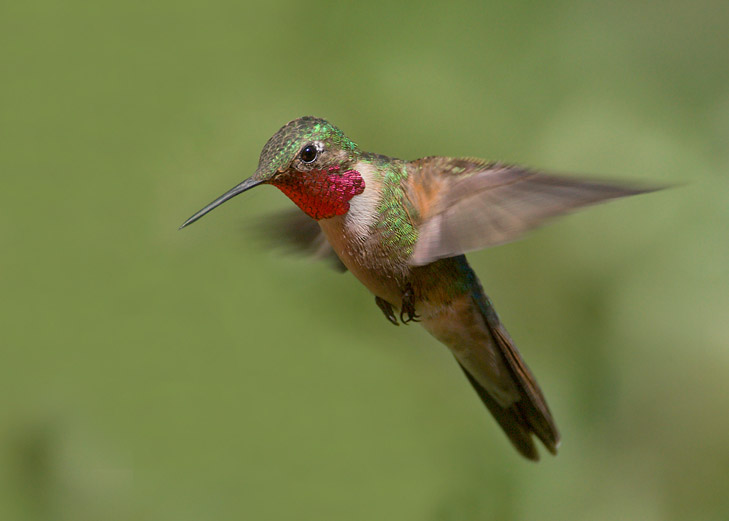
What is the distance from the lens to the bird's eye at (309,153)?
1.44m

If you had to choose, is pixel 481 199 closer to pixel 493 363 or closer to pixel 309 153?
pixel 309 153

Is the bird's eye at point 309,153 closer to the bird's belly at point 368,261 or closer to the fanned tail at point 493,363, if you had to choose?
the bird's belly at point 368,261

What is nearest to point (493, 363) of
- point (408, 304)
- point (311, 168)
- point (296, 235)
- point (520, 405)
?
point (520, 405)

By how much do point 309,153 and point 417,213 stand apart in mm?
266

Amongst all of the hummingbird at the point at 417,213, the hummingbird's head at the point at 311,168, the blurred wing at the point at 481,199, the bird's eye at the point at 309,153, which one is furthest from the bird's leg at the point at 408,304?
the bird's eye at the point at 309,153

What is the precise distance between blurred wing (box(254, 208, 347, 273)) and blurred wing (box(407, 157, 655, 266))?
1.21 ft

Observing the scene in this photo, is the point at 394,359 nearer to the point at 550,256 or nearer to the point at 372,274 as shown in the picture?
the point at 550,256

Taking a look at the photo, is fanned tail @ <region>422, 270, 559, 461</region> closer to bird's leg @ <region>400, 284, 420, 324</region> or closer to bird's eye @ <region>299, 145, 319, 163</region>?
bird's leg @ <region>400, 284, 420, 324</region>

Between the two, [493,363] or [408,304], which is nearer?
[408,304]

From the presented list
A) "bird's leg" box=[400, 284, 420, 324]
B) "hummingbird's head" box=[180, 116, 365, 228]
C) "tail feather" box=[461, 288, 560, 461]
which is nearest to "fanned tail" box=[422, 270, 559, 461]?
"tail feather" box=[461, 288, 560, 461]

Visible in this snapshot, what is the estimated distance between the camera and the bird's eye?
1442 millimetres

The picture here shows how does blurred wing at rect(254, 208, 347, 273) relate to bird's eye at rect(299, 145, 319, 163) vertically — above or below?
below

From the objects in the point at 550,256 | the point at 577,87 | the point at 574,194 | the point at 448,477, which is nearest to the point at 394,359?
the point at 448,477

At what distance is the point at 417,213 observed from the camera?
162cm
